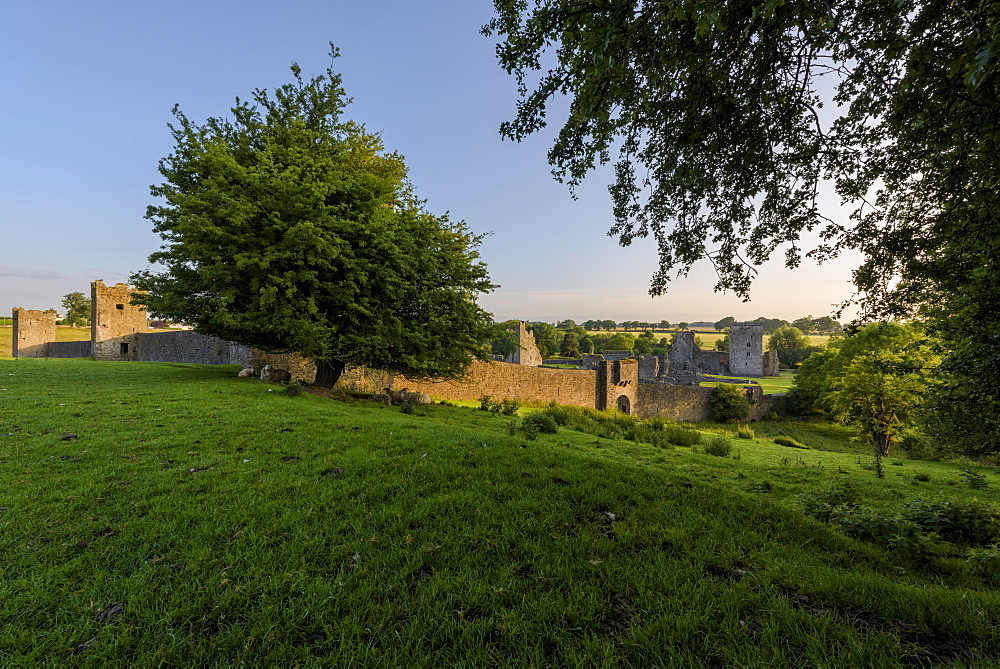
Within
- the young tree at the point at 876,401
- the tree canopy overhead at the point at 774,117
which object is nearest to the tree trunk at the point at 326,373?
the tree canopy overhead at the point at 774,117

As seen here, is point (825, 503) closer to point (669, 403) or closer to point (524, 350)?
point (669, 403)

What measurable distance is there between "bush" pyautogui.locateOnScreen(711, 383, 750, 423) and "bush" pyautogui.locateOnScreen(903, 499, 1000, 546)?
2909cm

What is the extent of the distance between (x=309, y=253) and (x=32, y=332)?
123 feet

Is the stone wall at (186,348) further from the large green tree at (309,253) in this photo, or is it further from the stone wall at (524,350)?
the stone wall at (524,350)

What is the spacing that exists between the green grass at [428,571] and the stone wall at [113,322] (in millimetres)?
29161

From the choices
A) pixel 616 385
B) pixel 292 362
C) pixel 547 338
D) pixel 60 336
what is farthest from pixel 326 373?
pixel 547 338

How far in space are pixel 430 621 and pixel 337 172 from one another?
41.3ft

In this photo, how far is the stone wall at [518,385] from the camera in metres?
22.1

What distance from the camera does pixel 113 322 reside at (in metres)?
26.2

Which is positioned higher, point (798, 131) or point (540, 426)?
point (798, 131)

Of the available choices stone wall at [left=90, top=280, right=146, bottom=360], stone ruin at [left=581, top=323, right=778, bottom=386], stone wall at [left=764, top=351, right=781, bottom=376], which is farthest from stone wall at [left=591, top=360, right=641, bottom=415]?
stone wall at [left=764, top=351, right=781, bottom=376]

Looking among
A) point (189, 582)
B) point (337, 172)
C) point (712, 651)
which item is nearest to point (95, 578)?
point (189, 582)

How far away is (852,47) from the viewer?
3738 mm

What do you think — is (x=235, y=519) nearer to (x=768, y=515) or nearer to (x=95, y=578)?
(x=95, y=578)
